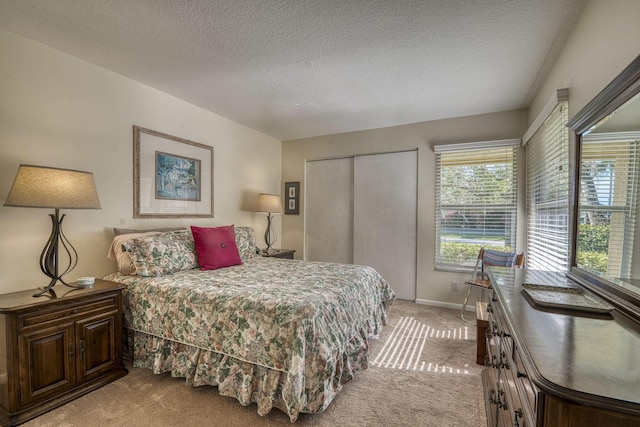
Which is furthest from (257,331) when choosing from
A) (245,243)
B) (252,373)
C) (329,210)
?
(329,210)

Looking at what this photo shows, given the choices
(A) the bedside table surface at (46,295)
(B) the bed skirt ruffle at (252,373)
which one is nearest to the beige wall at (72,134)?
(A) the bedside table surface at (46,295)

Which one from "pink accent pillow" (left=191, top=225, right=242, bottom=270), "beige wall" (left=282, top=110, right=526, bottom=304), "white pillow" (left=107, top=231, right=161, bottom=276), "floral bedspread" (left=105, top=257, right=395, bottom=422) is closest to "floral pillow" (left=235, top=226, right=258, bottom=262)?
"pink accent pillow" (left=191, top=225, right=242, bottom=270)

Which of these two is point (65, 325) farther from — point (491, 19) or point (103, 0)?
point (491, 19)

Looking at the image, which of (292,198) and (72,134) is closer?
(72,134)

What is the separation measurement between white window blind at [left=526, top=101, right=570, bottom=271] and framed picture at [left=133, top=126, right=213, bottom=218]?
11.3 feet

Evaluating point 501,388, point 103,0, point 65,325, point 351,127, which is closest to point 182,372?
point 65,325

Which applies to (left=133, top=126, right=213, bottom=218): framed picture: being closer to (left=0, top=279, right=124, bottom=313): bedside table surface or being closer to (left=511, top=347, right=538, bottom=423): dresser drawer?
(left=0, top=279, right=124, bottom=313): bedside table surface

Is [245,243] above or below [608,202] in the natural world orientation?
below

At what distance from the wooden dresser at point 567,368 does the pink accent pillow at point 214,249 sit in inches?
94.4

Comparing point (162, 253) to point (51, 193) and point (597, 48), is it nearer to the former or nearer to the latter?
point (51, 193)

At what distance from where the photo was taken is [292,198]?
16.3ft

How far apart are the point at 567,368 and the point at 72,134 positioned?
3285 millimetres

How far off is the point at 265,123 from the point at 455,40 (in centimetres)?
263

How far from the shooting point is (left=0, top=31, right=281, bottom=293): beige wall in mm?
2090
